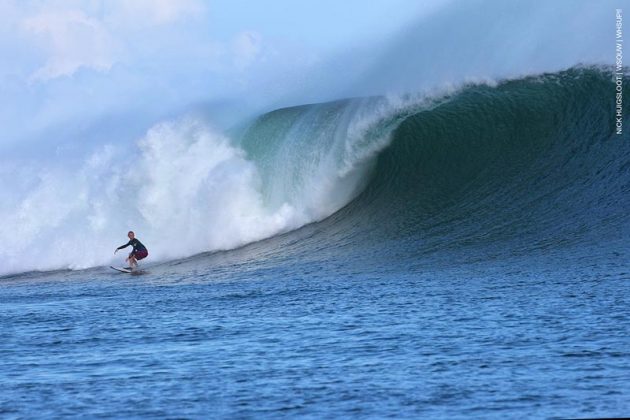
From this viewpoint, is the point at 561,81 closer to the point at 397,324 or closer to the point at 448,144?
the point at 448,144

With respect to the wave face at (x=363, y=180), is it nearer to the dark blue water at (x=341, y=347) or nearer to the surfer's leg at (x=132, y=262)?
the surfer's leg at (x=132, y=262)

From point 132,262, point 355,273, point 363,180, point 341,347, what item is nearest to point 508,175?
point 363,180

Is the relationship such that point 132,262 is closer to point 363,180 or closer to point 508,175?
point 363,180

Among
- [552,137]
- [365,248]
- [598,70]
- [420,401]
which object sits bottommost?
[420,401]

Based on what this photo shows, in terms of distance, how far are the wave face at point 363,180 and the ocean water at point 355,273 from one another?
0.17ft

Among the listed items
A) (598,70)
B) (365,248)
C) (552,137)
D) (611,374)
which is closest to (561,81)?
(598,70)

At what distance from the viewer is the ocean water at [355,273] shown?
8922mm

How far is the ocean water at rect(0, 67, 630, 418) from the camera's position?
8922 millimetres

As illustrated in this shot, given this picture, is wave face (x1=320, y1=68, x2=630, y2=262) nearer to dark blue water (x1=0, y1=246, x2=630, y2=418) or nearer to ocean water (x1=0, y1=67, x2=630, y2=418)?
ocean water (x1=0, y1=67, x2=630, y2=418)

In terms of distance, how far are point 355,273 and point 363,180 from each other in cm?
614

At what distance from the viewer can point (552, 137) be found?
2086 centimetres

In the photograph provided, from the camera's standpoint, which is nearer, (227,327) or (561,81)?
(227,327)

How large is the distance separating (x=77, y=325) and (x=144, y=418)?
450cm

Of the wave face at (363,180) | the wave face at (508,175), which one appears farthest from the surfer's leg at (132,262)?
the wave face at (508,175)
